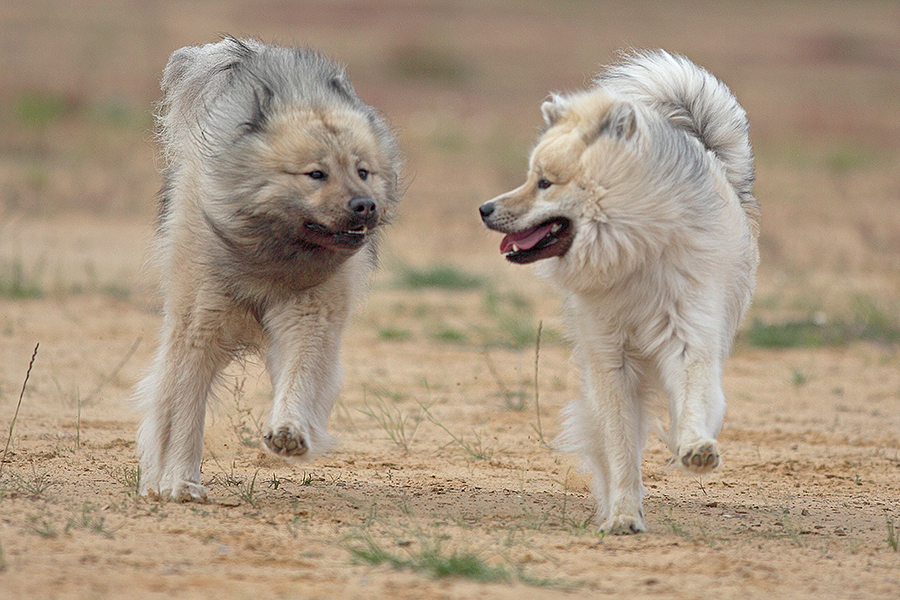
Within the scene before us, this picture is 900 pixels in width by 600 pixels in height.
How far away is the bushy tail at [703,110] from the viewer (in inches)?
193

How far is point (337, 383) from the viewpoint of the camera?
4.50m

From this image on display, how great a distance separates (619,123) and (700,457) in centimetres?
137

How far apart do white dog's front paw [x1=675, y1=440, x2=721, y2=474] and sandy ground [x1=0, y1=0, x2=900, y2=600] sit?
332mm

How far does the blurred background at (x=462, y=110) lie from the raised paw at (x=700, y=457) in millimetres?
2310

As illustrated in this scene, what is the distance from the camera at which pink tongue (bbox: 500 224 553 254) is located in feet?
14.1

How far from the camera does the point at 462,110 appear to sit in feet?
71.8

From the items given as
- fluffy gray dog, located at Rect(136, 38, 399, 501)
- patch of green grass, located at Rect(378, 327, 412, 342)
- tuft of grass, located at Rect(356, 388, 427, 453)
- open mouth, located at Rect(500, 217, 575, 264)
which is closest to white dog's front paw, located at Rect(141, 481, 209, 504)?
fluffy gray dog, located at Rect(136, 38, 399, 501)

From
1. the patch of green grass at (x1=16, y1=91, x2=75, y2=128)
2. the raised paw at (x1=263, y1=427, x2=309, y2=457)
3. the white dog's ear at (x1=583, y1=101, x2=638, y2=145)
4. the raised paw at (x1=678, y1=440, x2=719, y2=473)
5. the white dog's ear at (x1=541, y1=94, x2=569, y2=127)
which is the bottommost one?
the raised paw at (x1=263, y1=427, x2=309, y2=457)

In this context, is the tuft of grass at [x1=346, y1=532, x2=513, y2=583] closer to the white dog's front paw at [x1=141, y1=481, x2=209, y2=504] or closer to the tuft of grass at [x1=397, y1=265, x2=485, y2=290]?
the white dog's front paw at [x1=141, y1=481, x2=209, y2=504]

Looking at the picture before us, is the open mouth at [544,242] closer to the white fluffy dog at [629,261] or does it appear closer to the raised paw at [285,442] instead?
the white fluffy dog at [629,261]

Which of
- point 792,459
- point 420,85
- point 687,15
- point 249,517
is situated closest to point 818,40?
point 687,15

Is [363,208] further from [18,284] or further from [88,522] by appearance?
[18,284]

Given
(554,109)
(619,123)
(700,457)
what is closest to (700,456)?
(700,457)

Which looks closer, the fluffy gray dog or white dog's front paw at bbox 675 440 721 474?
white dog's front paw at bbox 675 440 721 474
